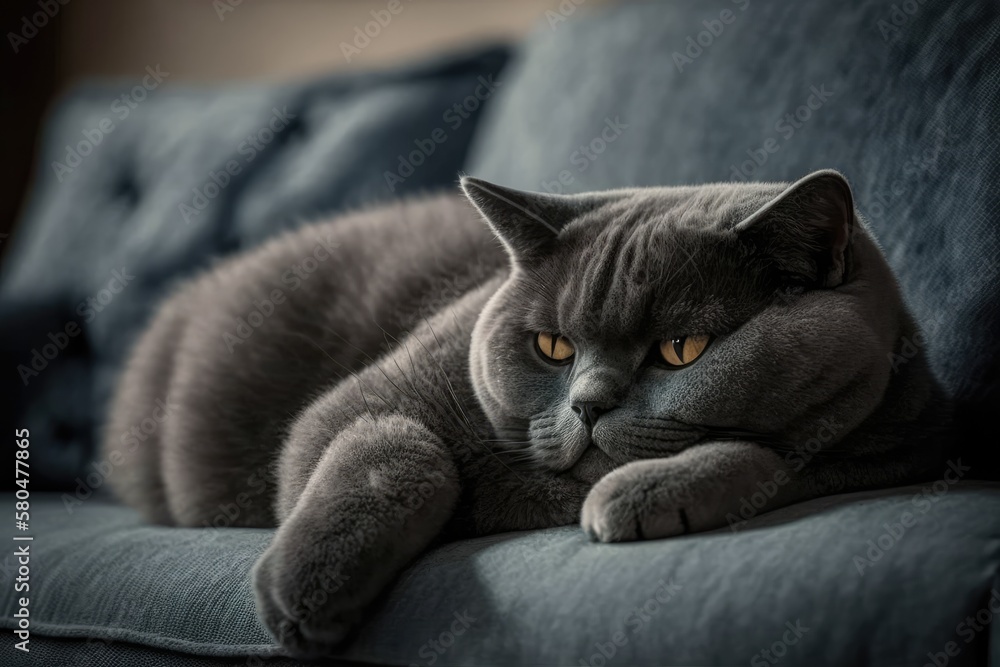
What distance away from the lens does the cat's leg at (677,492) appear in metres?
0.87

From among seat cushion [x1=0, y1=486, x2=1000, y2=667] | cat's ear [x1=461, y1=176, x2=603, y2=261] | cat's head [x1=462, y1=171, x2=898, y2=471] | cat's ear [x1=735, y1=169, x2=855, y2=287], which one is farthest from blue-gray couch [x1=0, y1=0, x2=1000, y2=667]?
cat's ear [x1=461, y1=176, x2=603, y2=261]

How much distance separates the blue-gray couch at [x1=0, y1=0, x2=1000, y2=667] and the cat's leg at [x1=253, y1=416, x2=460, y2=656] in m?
0.04

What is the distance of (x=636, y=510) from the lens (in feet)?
2.87

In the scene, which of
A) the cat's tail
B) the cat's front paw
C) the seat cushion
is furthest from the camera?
the cat's tail

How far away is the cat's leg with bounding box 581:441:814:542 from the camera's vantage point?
0.87 meters

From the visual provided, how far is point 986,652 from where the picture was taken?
28.0 inches

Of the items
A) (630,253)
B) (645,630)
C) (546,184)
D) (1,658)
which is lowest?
(1,658)

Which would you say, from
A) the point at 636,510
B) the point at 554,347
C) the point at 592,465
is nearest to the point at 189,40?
the point at 554,347

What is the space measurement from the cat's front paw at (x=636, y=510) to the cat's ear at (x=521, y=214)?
332 millimetres

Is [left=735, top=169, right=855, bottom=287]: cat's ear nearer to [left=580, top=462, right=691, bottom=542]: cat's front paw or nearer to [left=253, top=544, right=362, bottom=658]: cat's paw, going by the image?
[left=580, top=462, right=691, bottom=542]: cat's front paw

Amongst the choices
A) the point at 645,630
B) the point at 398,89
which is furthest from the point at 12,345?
the point at 645,630

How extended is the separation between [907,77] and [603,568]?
0.86 meters

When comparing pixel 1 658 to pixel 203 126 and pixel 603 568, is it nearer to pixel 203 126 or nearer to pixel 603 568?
pixel 603 568

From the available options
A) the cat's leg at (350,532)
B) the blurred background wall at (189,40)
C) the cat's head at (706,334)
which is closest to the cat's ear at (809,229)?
the cat's head at (706,334)
